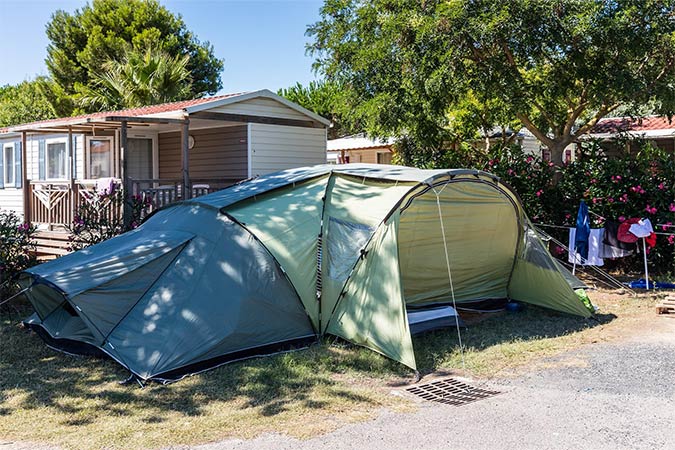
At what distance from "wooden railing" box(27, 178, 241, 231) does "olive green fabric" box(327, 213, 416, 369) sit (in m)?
4.84

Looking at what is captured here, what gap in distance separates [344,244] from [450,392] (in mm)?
2135

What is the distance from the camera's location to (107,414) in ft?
16.1

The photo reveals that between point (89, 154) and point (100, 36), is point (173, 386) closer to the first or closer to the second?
point (89, 154)

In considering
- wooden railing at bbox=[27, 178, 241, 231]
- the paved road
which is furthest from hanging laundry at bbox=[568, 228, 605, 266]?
wooden railing at bbox=[27, 178, 241, 231]

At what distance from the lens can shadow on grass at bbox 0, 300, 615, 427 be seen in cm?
510

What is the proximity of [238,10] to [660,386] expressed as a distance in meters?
11.8

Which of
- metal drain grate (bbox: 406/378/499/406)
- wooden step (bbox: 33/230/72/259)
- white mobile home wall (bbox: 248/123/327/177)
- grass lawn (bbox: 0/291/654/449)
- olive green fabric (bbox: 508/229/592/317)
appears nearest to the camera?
grass lawn (bbox: 0/291/654/449)

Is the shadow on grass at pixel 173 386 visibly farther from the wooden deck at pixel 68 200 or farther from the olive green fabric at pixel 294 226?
the wooden deck at pixel 68 200

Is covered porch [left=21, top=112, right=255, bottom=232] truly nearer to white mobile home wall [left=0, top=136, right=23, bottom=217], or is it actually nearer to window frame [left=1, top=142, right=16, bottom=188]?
white mobile home wall [left=0, top=136, right=23, bottom=217]

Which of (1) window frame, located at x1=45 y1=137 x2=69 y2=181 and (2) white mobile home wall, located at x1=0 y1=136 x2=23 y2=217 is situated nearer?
(1) window frame, located at x1=45 y1=137 x2=69 y2=181

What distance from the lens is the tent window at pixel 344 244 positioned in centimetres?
678

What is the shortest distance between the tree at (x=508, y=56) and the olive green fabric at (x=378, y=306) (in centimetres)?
390

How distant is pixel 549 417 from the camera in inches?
187

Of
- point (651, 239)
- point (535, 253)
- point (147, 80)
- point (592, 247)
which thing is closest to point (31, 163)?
point (147, 80)
